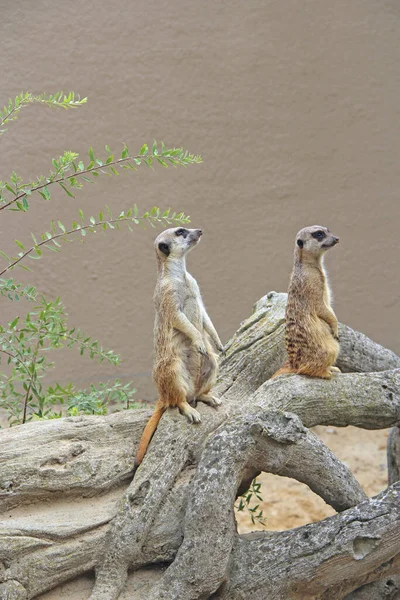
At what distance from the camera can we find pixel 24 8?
183 inches

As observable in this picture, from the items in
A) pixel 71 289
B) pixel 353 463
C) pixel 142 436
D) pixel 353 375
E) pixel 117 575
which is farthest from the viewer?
pixel 71 289

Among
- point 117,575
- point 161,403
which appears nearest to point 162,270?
point 161,403

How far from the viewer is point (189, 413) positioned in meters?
2.30

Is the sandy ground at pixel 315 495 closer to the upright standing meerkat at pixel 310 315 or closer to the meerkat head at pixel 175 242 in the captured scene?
the upright standing meerkat at pixel 310 315

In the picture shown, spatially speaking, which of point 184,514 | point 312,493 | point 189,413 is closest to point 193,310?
point 189,413

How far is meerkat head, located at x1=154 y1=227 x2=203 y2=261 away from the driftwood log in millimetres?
549

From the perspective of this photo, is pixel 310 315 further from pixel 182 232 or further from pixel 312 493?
pixel 312 493

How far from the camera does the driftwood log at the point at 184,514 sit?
201 centimetres

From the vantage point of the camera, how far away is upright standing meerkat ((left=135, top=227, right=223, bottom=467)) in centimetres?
231

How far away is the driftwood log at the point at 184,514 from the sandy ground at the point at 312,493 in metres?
1.88

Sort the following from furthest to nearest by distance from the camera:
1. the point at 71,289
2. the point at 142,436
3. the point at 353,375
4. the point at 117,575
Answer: the point at 71,289
the point at 353,375
the point at 142,436
the point at 117,575

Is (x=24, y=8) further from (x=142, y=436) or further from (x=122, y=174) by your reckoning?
(x=142, y=436)

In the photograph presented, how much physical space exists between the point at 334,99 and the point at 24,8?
86.4 inches

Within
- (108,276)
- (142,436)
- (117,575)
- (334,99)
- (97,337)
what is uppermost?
(334,99)
